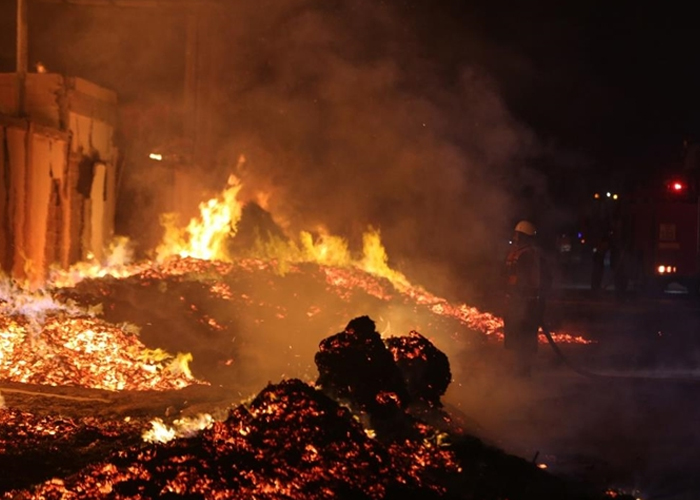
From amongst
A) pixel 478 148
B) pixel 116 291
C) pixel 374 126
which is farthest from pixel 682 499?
pixel 374 126

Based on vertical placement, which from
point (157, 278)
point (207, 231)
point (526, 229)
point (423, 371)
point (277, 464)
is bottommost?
point (277, 464)

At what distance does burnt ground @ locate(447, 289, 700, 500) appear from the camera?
568cm

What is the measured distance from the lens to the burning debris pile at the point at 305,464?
12.9ft

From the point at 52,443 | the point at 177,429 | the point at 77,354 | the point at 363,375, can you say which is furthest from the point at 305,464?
the point at 77,354

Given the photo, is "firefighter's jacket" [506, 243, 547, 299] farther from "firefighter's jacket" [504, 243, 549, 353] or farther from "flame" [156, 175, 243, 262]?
"flame" [156, 175, 243, 262]

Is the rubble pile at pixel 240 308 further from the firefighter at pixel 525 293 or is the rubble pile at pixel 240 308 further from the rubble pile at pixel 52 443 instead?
the rubble pile at pixel 52 443

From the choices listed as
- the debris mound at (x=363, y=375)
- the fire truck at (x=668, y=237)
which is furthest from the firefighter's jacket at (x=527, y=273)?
the fire truck at (x=668, y=237)

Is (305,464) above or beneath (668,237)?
beneath

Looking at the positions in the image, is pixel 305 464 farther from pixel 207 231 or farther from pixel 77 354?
pixel 207 231

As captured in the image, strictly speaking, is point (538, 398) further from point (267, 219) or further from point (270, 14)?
point (270, 14)

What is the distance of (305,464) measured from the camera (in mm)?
4066

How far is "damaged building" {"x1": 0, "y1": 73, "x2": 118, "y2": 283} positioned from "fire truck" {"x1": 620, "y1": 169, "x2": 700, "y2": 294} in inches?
494

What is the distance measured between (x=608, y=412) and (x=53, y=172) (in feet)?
29.1

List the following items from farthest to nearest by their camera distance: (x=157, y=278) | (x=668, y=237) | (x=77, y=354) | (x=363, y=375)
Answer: (x=668, y=237)
(x=157, y=278)
(x=77, y=354)
(x=363, y=375)
